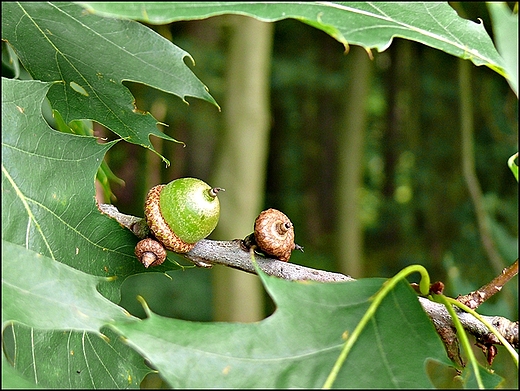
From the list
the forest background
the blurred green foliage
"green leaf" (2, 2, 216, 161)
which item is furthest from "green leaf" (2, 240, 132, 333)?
the blurred green foliage

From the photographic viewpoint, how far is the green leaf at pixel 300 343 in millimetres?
562

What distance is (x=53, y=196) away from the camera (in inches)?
30.7

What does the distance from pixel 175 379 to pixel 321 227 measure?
698 centimetres

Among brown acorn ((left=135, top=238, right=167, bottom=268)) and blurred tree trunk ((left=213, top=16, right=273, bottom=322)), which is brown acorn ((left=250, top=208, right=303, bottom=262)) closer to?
brown acorn ((left=135, top=238, right=167, bottom=268))

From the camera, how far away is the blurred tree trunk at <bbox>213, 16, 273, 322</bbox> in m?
3.16

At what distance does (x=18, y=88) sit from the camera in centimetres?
75

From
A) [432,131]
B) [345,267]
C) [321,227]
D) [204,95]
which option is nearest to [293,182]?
[321,227]

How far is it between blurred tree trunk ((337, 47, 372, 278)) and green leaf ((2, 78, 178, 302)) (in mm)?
3832

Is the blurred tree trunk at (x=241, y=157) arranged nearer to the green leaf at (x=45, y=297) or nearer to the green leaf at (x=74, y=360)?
the green leaf at (x=74, y=360)

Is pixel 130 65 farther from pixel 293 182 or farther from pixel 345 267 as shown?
pixel 293 182

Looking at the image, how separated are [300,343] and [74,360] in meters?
0.31

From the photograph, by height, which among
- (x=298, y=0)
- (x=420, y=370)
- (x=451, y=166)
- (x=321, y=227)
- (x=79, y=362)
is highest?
(x=298, y=0)

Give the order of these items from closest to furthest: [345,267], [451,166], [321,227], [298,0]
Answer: [298,0] → [345,267] → [451,166] → [321,227]

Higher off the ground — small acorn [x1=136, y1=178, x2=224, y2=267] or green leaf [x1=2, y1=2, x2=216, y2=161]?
green leaf [x1=2, y1=2, x2=216, y2=161]
